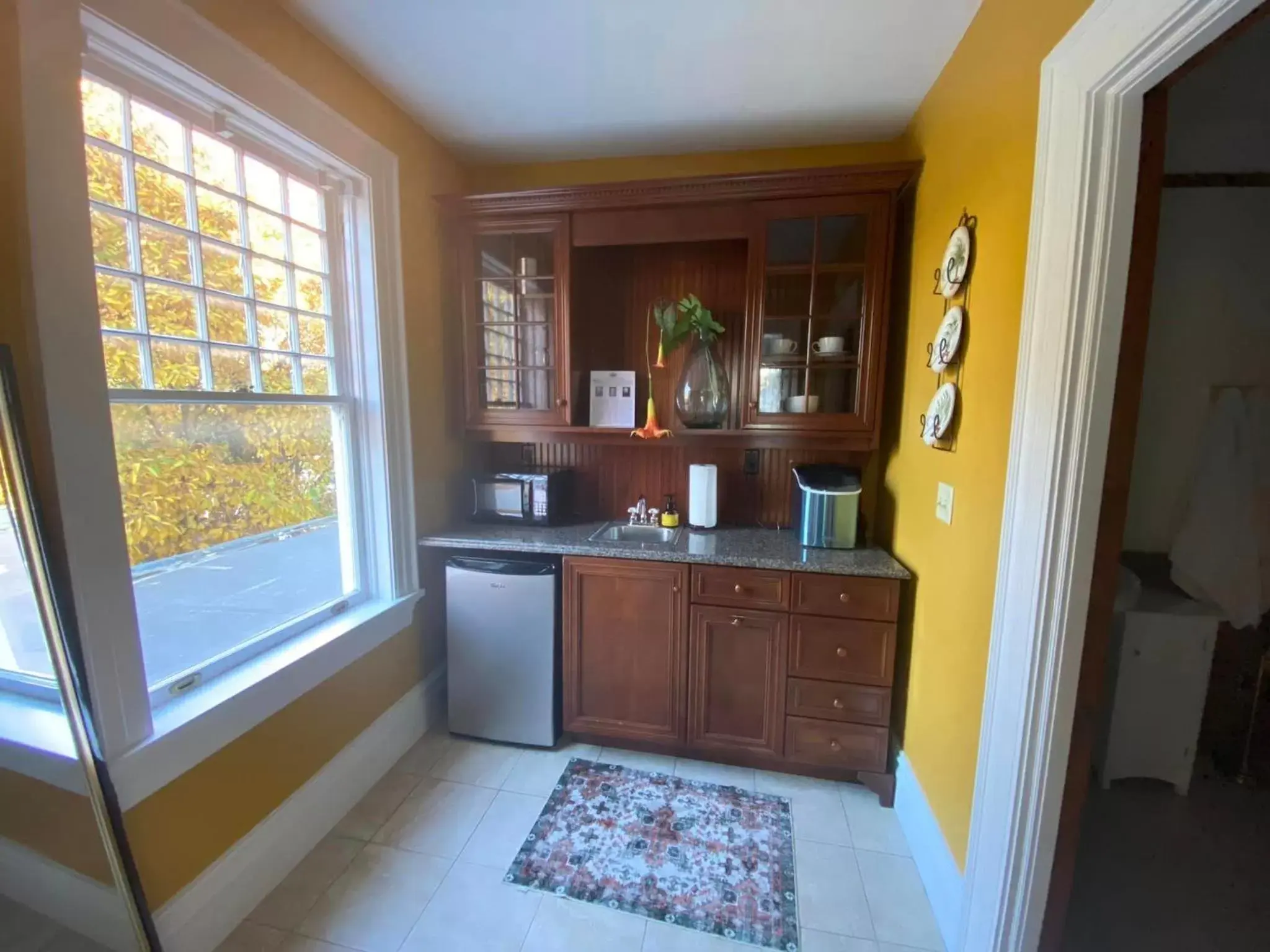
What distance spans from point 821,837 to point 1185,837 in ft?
4.25

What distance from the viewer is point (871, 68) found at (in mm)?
1727

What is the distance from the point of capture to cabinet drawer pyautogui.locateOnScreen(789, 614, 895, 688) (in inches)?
75.2

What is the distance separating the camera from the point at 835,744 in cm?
197

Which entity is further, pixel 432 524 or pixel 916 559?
pixel 432 524

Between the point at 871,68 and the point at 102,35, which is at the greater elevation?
the point at 871,68

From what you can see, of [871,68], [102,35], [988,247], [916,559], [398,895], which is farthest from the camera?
[916,559]

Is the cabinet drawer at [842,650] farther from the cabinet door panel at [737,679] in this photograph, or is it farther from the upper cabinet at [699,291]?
the upper cabinet at [699,291]

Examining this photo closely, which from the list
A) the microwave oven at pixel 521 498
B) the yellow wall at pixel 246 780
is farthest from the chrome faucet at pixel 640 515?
the yellow wall at pixel 246 780

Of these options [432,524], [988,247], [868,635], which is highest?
[988,247]

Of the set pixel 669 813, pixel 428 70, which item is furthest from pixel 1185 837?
pixel 428 70

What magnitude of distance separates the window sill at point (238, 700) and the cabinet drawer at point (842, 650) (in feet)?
5.40

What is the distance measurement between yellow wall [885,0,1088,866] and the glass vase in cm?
76

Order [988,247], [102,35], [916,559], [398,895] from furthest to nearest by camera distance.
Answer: [916,559] < [398,895] < [988,247] < [102,35]

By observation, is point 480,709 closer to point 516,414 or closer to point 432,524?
point 432,524
